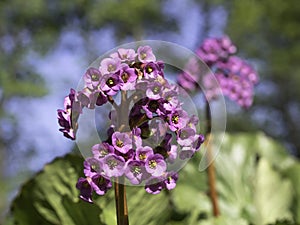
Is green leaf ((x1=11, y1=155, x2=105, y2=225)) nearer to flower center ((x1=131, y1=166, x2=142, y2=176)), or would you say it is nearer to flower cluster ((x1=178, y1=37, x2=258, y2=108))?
flower center ((x1=131, y1=166, x2=142, y2=176))

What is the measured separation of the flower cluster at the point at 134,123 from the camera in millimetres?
875

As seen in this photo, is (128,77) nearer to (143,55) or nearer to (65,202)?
(143,55)

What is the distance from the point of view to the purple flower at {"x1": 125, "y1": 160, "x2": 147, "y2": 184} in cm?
87

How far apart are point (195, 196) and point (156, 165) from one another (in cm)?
122

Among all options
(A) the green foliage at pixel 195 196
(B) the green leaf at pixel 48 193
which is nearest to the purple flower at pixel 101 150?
(A) the green foliage at pixel 195 196

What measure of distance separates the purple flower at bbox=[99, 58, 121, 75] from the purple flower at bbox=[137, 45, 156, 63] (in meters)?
0.03

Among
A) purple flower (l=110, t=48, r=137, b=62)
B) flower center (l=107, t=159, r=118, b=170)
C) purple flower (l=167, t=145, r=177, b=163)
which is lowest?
flower center (l=107, t=159, r=118, b=170)

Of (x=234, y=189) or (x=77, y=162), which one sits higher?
(x=234, y=189)

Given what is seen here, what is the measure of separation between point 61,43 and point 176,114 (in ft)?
45.5

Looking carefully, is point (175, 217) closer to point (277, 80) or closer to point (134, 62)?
point (134, 62)

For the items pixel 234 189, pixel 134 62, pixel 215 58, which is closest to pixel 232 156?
pixel 234 189

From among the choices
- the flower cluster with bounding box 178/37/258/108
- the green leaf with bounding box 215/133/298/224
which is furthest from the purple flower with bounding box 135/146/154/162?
the flower cluster with bounding box 178/37/258/108

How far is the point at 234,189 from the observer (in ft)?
6.98

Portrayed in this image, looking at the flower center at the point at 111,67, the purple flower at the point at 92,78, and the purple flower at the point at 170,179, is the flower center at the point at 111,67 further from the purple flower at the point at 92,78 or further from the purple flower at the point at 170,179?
the purple flower at the point at 170,179
